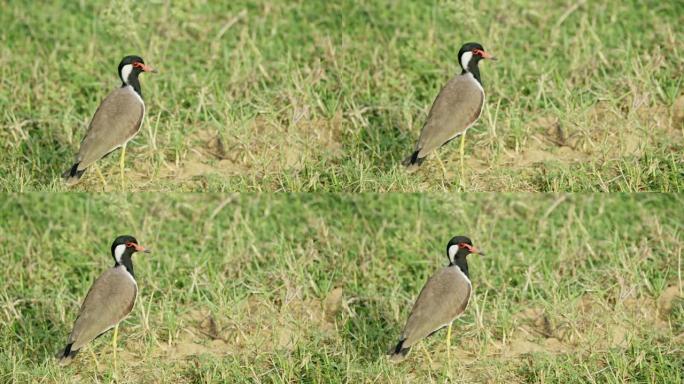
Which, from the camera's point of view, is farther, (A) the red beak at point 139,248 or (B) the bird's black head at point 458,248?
(B) the bird's black head at point 458,248

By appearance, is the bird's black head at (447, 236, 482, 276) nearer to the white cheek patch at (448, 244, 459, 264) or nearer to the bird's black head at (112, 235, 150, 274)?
the white cheek patch at (448, 244, 459, 264)

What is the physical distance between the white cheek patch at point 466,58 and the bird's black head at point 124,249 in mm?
2148

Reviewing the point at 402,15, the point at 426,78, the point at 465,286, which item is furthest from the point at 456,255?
the point at 402,15

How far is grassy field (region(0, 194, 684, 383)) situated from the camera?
7.16 m

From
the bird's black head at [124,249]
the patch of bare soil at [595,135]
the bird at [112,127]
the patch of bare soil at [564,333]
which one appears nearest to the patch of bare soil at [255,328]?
the bird's black head at [124,249]

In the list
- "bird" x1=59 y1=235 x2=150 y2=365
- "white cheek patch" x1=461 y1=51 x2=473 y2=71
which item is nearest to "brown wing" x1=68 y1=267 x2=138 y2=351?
"bird" x1=59 y1=235 x2=150 y2=365

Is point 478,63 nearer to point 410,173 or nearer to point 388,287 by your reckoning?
point 410,173

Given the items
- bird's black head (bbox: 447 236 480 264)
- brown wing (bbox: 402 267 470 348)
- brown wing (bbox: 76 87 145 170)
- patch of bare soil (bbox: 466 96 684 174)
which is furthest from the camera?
patch of bare soil (bbox: 466 96 684 174)

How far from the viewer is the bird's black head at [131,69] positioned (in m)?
7.67

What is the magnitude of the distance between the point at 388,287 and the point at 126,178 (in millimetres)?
1652

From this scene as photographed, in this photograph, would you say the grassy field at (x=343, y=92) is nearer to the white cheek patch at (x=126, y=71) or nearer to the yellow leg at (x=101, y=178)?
the yellow leg at (x=101, y=178)

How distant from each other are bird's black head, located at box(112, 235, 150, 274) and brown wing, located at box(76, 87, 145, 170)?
476mm

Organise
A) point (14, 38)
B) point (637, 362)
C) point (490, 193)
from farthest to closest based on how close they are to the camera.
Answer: point (14, 38), point (490, 193), point (637, 362)

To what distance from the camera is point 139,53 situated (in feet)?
27.4
